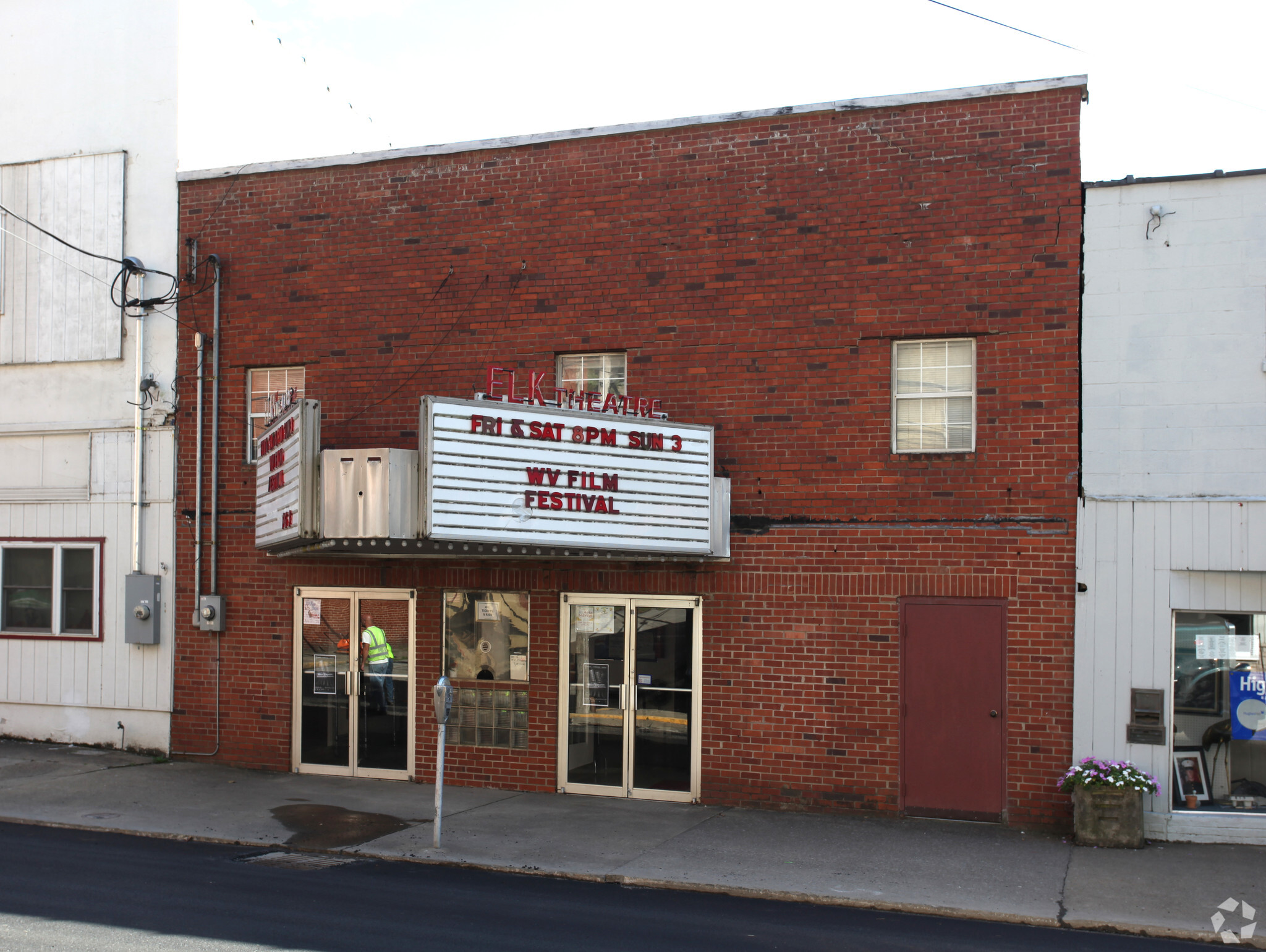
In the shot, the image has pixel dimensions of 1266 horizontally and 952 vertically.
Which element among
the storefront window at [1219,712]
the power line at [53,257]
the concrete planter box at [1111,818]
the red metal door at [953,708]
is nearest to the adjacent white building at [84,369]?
the power line at [53,257]

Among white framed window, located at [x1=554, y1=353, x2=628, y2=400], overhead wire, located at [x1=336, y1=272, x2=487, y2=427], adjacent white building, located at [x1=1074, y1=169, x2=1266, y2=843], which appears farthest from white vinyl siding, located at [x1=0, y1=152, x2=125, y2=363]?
adjacent white building, located at [x1=1074, y1=169, x2=1266, y2=843]

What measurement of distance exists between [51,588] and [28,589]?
392mm

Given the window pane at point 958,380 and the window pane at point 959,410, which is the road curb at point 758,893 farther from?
the window pane at point 958,380

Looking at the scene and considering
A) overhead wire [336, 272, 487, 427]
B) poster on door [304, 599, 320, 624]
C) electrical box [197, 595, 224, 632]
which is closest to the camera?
overhead wire [336, 272, 487, 427]

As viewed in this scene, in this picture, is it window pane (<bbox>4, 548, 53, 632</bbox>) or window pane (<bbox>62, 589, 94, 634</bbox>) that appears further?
window pane (<bbox>4, 548, 53, 632</bbox>)

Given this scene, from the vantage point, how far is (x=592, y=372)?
13.4 m

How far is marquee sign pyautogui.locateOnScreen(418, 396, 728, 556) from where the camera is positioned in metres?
10.7

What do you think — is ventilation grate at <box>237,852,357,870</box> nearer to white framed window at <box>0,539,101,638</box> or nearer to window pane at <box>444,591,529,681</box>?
window pane at <box>444,591,529,681</box>

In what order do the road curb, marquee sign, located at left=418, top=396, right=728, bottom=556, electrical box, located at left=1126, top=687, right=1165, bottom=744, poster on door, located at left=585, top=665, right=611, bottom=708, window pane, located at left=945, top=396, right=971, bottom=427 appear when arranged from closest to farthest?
1. the road curb
2. marquee sign, located at left=418, top=396, right=728, bottom=556
3. electrical box, located at left=1126, top=687, right=1165, bottom=744
4. window pane, located at left=945, top=396, right=971, bottom=427
5. poster on door, located at left=585, top=665, right=611, bottom=708

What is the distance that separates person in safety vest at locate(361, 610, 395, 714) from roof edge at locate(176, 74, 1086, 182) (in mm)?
5652

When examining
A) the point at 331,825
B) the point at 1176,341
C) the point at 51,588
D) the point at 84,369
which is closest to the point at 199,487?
the point at 84,369

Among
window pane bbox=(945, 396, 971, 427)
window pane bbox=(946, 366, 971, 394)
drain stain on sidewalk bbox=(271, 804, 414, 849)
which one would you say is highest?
window pane bbox=(946, 366, 971, 394)

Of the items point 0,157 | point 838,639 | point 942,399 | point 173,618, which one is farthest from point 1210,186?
point 0,157

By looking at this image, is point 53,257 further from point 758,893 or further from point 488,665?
point 758,893
